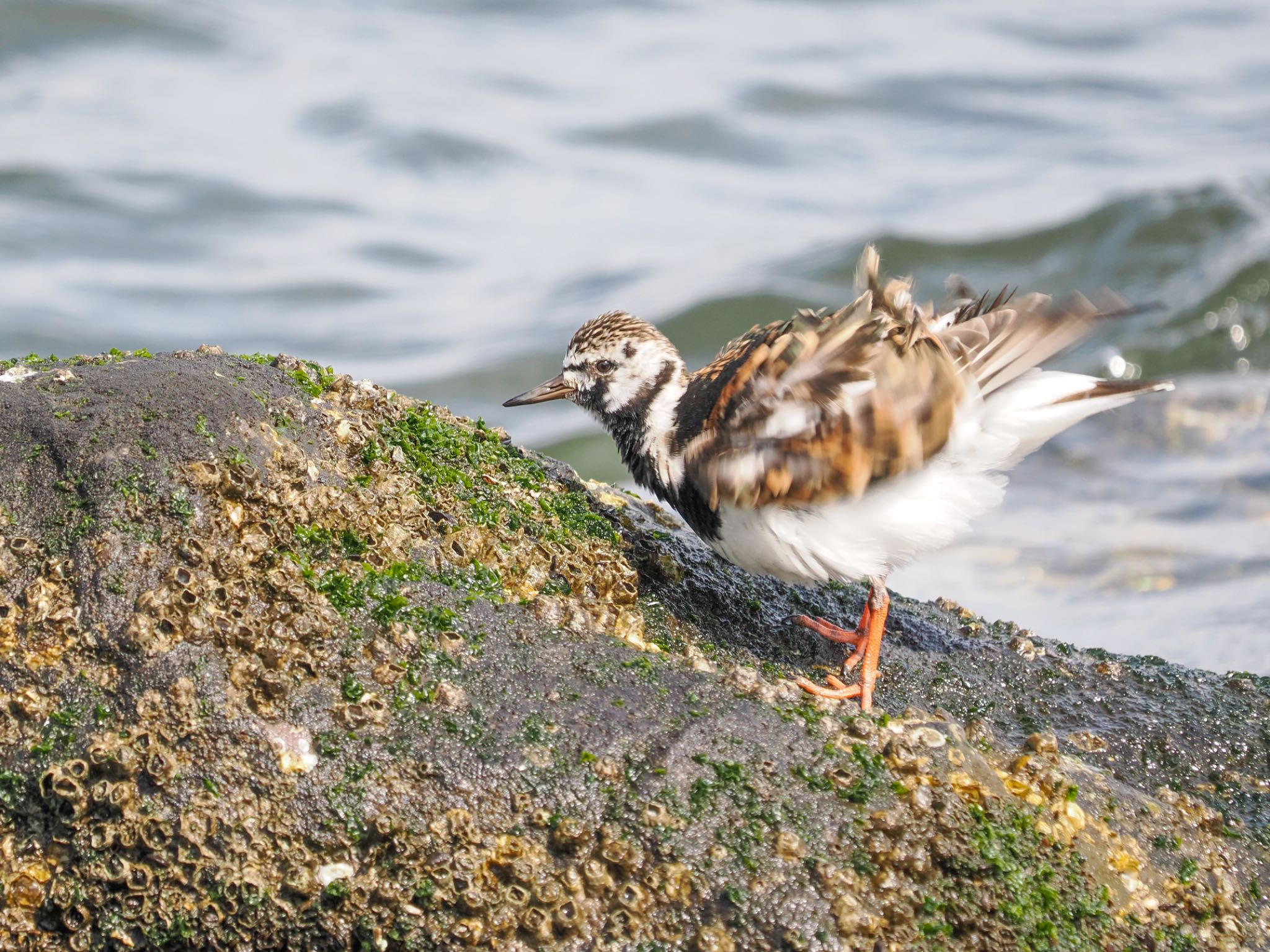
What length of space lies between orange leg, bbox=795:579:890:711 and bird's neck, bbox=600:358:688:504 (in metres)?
0.67

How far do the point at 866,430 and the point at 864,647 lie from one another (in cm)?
69

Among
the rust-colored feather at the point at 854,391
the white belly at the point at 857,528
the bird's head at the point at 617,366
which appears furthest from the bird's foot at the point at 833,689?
the bird's head at the point at 617,366

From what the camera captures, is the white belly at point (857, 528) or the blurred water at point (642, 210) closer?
the white belly at point (857, 528)

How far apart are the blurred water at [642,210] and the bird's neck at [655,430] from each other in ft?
11.7

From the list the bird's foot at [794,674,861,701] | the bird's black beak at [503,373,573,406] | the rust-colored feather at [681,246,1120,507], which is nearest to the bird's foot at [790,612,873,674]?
the bird's foot at [794,674,861,701]

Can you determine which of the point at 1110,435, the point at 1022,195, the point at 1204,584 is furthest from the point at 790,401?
the point at 1022,195

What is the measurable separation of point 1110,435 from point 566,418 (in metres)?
4.65

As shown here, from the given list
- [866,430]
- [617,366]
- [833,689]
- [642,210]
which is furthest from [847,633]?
[642,210]

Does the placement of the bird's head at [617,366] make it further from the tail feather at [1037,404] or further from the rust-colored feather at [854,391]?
the tail feather at [1037,404]

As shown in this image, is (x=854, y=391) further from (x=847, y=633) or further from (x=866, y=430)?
(x=847, y=633)

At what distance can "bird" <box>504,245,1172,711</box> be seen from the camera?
3877 mm

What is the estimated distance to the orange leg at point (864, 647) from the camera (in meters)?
3.71

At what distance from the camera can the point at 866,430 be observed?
3.88m

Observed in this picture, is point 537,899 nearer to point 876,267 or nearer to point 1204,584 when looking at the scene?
point 876,267
